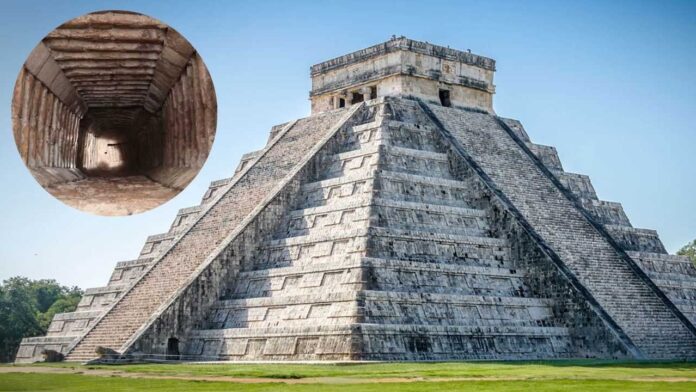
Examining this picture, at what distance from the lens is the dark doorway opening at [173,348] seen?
74.8 ft

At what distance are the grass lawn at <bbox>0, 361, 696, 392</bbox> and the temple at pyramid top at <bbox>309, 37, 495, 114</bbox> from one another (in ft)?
44.9

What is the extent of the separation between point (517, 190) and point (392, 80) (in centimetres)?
595

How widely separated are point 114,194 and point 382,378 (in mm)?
12128

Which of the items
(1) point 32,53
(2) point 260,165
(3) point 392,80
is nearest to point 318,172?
(2) point 260,165

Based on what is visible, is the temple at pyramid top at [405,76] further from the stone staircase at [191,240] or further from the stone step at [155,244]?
the stone step at [155,244]

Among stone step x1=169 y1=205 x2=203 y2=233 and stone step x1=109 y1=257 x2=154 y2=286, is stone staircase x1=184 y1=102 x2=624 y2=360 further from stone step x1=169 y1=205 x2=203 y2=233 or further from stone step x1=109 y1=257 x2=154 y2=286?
stone step x1=109 y1=257 x2=154 y2=286

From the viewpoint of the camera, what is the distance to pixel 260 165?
2998 centimetres

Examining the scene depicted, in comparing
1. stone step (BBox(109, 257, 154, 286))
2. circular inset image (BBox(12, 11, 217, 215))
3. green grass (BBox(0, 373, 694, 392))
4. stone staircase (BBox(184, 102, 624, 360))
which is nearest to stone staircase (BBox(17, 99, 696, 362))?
stone staircase (BBox(184, 102, 624, 360))

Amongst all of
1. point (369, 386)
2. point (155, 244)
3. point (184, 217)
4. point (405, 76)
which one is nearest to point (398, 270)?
point (369, 386)

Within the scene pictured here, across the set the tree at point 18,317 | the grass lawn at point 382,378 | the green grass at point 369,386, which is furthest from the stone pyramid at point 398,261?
the tree at point 18,317

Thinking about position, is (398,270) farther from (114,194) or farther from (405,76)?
(114,194)

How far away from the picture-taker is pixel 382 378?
14461 millimetres

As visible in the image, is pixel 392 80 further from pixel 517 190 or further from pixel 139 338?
pixel 139 338

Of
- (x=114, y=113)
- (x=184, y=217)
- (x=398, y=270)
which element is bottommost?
(x=114, y=113)
